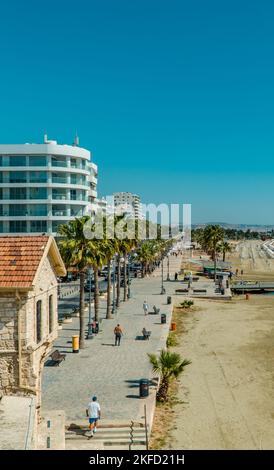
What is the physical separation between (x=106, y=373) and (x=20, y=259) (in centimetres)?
1092

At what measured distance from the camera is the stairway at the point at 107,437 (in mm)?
16806

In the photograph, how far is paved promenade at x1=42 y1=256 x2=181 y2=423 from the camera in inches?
789

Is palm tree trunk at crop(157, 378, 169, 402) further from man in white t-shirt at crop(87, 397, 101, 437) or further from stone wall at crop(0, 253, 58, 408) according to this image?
stone wall at crop(0, 253, 58, 408)

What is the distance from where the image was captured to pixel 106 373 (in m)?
24.8

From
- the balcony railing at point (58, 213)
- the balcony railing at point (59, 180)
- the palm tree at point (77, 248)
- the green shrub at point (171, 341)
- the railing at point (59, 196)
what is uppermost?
the balcony railing at point (59, 180)

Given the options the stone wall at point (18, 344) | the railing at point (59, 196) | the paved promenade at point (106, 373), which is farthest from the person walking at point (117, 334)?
the railing at point (59, 196)

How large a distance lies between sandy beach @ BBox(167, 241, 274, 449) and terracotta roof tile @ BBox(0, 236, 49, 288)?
7.62 meters

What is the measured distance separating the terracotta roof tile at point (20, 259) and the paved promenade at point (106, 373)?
6.39 meters

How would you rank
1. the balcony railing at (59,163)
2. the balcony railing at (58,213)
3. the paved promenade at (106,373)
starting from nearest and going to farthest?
the paved promenade at (106,373), the balcony railing at (58,213), the balcony railing at (59,163)

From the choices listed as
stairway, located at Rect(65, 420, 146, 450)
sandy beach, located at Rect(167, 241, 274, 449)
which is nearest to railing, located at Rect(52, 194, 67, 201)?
sandy beach, located at Rect(167, 241, 274, 449)

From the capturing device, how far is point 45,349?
1742 centimetres

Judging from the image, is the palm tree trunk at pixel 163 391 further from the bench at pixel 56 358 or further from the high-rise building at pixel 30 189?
the high-rise building at pixel 30 189

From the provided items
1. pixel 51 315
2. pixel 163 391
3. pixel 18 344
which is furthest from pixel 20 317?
pixel 163 391

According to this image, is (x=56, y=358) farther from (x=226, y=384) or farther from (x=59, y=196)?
(x=59, y=196)
